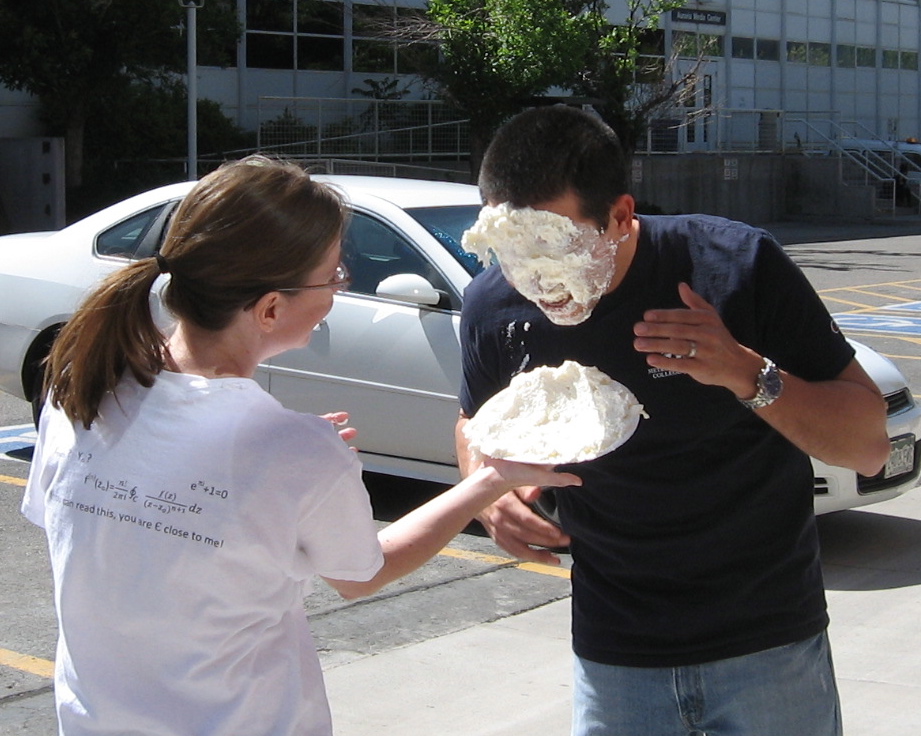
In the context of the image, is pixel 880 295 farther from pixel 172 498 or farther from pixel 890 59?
pixel 890 59

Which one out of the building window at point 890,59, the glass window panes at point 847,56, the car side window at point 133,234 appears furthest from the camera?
the building window at point 890,59

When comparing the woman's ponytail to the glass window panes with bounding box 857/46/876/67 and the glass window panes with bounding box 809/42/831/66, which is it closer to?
the glass window panes with bounding box 809/42/831/66

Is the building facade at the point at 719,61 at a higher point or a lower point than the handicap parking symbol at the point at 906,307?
higher

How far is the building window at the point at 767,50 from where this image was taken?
39844 mm

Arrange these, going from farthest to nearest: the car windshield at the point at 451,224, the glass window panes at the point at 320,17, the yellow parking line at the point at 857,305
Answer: the glass window panes at the point at 320,17, the yellow parking line at the point at 857,305, the car windshield at the point at 451,224

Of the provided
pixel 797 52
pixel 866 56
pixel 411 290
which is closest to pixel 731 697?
Result: pixel 411 290

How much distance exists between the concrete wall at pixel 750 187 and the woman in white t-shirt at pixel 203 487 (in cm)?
2903

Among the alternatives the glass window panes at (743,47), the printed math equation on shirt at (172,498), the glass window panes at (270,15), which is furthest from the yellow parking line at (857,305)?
the glass window panes at (743,47)

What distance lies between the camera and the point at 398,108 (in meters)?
29.2

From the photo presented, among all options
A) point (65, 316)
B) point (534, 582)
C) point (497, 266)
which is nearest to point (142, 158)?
point (65, 316)

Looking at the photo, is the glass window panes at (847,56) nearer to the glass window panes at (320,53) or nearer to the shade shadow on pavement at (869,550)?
the glass window panes at (320,53)

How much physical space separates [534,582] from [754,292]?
12.1ft

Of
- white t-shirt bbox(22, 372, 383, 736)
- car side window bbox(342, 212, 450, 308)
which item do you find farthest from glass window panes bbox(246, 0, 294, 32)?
white t-shirt bbox(22, 372, 383, 736)

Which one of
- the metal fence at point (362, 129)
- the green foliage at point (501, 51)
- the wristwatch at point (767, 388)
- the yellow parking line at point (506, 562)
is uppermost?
the green foliage at point (501, 51)
